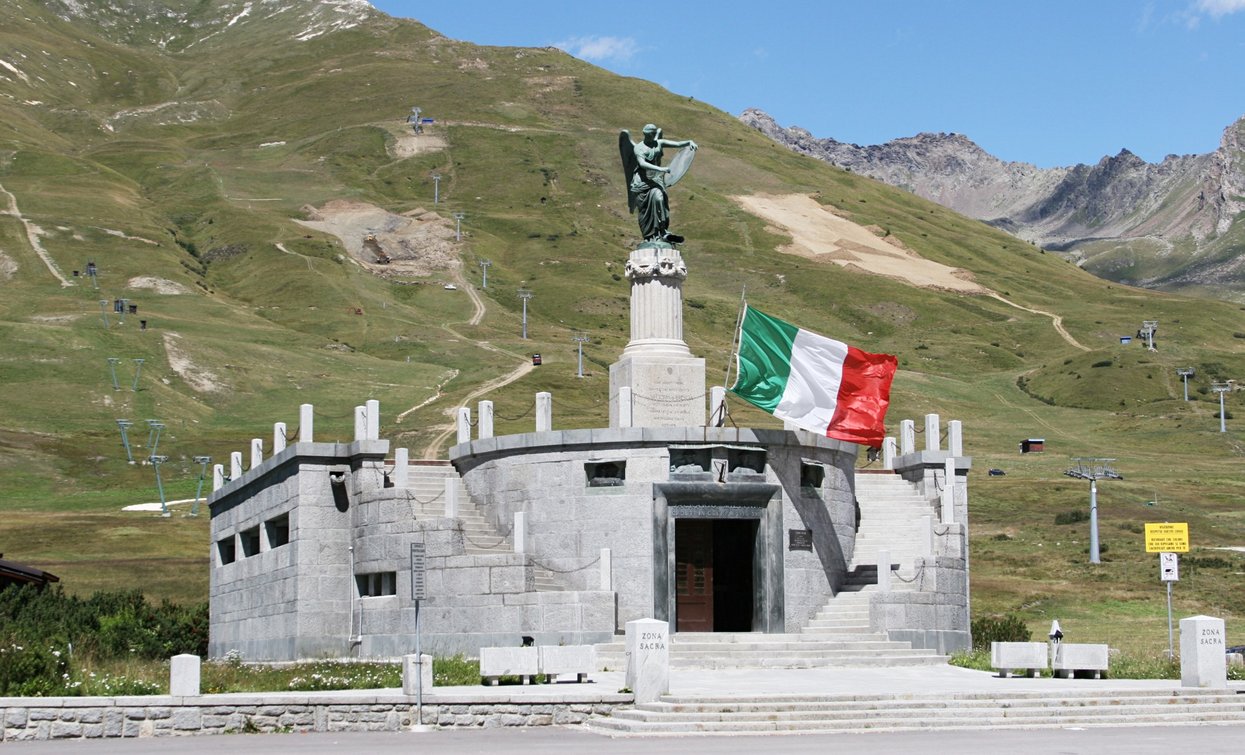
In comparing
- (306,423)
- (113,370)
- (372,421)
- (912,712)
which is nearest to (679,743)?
(912,712)

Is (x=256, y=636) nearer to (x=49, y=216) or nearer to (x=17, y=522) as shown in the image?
(x=17, y=522)

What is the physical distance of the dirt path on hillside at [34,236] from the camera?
163 metres

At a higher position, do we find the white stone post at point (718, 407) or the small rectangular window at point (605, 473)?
the white stone post at point (718, 407)

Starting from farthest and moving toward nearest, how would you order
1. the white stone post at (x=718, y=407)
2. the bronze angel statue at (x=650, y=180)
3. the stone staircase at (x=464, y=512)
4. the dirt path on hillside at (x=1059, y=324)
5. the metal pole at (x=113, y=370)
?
1. the dirt path on hillside at (x=1059, y=324)
2. the metal pole at (x=113, y=370)
3. the bronze angel statue at (x=650, y=180)
4. the white stone post at (x=718, y=407)
5. the stone staircase at (x=464, y=512)

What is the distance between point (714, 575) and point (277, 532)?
13551 mm

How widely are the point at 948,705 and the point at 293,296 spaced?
14479cm

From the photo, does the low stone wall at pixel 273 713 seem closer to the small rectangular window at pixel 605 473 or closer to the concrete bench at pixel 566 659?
the concrete bench at pixel 566 659

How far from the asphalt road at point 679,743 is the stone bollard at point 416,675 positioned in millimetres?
815

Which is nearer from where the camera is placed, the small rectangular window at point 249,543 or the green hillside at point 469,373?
the small rectangular window at point 249,543

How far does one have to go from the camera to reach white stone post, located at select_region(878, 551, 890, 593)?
40.3m

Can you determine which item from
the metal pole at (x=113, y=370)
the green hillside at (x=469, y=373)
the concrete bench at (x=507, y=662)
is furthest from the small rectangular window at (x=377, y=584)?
the metal pole at (x=113, y=370)

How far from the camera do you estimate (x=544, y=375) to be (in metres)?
128

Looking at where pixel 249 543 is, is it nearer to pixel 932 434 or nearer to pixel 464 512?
pixel 464 512

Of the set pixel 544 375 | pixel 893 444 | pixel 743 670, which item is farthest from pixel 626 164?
pixel 544 375
